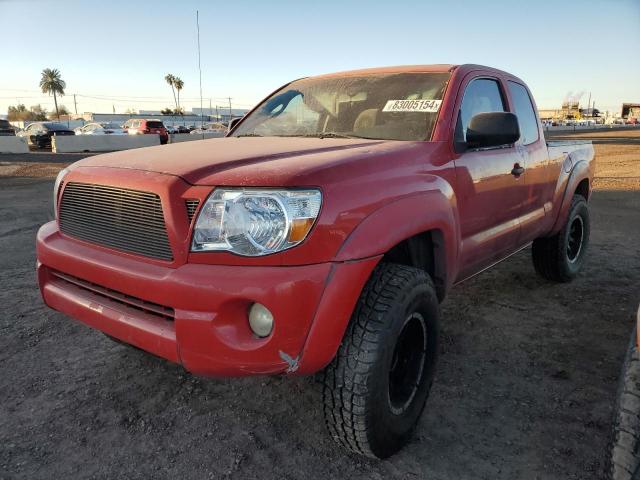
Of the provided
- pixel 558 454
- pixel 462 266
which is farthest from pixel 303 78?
pixel 558 454

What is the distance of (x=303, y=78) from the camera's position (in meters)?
3.79

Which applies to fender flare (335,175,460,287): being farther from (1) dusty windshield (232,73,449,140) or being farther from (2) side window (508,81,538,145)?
(2) side window (508,81,538,145)

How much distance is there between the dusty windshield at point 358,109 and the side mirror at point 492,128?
0.23 m

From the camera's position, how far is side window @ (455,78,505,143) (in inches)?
112

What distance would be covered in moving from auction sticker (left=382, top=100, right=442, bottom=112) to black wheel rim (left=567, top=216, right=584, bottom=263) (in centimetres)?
266

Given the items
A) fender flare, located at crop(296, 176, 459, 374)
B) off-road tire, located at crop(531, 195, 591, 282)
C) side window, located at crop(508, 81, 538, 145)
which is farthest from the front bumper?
off-road tire, located at crop(531, 195, 591, 282)

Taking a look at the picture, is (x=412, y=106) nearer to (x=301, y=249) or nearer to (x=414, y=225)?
(x=414, y=225)

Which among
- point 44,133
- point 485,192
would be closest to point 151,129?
point 44,133

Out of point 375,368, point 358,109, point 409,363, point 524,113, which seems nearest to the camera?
point 375,368

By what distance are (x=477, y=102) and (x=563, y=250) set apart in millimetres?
1953

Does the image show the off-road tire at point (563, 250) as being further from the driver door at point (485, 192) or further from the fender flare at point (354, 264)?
the fender flare at point (354, 264)

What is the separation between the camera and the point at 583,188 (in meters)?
4.76

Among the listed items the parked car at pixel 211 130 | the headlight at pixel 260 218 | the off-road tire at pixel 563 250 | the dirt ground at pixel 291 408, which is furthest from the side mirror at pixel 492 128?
the parked car at pixel 211 130

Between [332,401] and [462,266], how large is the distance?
1233 millimetres
